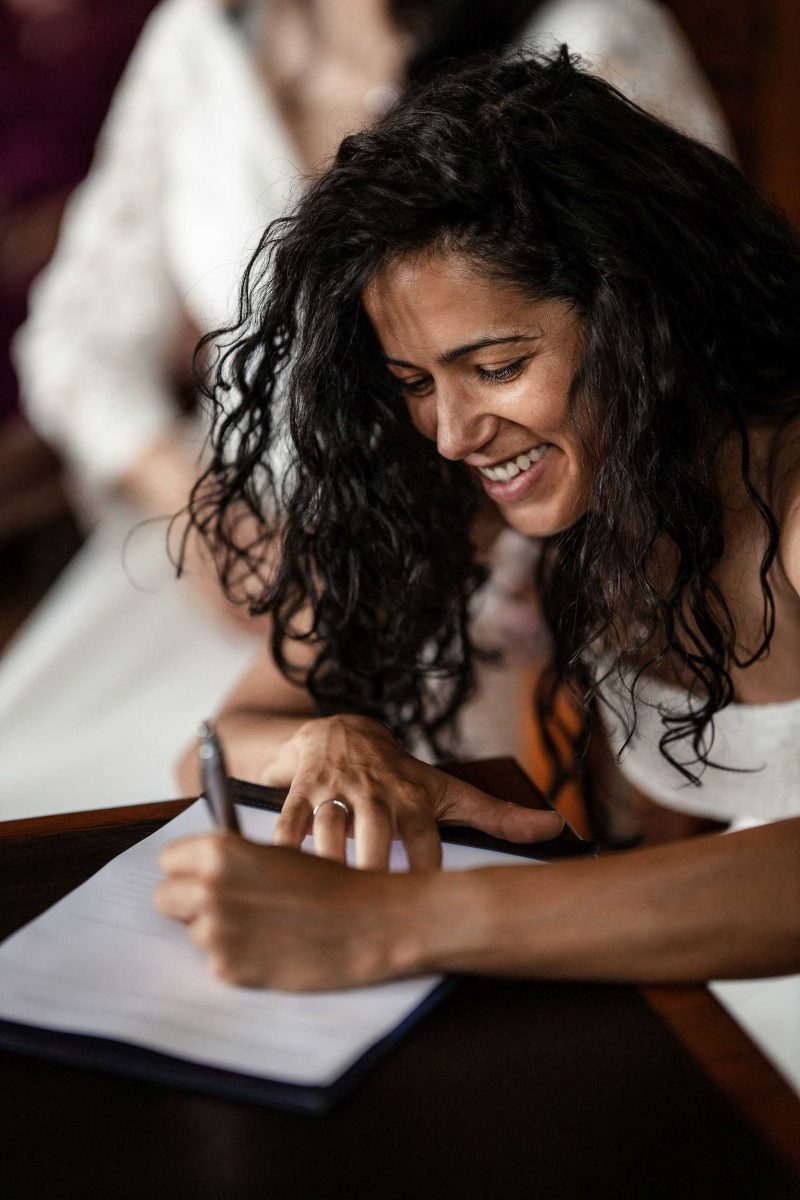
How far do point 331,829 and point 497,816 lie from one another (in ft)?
0.36

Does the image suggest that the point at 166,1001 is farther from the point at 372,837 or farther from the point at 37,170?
the point at 37,170

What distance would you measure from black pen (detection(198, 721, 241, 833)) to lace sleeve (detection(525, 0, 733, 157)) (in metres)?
1.27

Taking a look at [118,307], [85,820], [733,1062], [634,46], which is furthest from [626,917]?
[118,307]

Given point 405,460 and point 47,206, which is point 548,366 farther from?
point 47,206

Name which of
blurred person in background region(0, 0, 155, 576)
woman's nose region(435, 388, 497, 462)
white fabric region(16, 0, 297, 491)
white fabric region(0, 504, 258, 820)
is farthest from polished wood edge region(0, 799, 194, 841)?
blurred person in background region(0, 0, 155, 576)

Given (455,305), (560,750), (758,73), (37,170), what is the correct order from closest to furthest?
(455,305) < (560,750) < (758,73) < (37,170)

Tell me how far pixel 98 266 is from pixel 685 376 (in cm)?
133

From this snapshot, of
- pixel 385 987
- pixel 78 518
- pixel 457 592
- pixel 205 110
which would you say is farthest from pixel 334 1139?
pixel 78 518

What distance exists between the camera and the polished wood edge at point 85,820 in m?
0.86

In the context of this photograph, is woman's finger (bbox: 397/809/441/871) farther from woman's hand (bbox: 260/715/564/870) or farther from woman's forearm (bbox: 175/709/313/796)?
woman's forearm (bbox: 175/709/313/796)

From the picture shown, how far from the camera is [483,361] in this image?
37.2 inches

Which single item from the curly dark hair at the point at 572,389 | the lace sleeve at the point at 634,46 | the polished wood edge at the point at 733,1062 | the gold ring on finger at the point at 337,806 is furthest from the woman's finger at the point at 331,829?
the lace sleeve at the point at 634,46

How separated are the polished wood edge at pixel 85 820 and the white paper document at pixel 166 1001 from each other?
3.9 inches

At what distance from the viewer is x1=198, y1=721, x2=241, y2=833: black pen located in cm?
67
